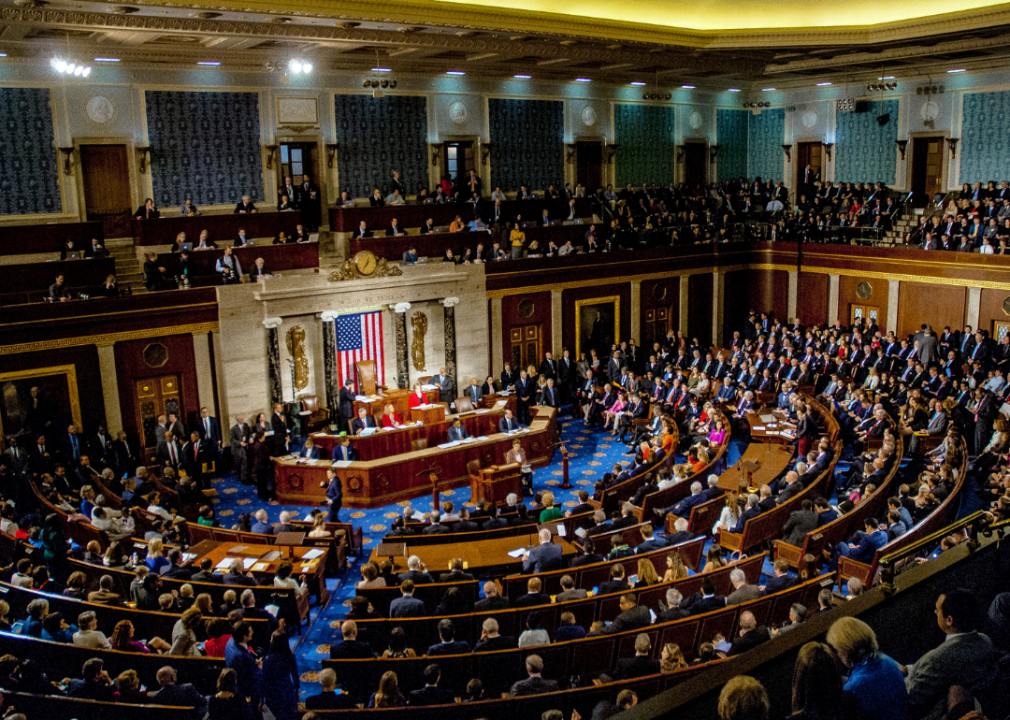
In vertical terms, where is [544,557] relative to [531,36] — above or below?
below

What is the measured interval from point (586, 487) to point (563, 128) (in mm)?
13458

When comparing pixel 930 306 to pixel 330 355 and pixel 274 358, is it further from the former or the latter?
pixel 274 358

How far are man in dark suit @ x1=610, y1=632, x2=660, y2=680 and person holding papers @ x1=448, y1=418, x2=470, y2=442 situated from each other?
30.6 feet

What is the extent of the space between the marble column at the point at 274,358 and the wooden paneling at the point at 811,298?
14.6 meters

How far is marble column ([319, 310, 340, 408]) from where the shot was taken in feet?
59.5

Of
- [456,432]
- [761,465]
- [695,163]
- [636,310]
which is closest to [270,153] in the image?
[456,432]

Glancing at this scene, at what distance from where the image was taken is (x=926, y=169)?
2539 centimetres

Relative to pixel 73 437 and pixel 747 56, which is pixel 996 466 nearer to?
pixel 747 56

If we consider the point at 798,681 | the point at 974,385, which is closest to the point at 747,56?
the point at 974,385

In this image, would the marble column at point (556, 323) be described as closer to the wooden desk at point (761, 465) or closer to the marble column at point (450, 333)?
the marble column at point (450, 333)

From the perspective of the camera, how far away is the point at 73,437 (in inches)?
593

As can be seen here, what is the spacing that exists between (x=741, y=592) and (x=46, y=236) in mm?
15029

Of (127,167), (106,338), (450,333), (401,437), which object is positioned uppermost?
(127,167)

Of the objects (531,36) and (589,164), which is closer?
(531,36)
